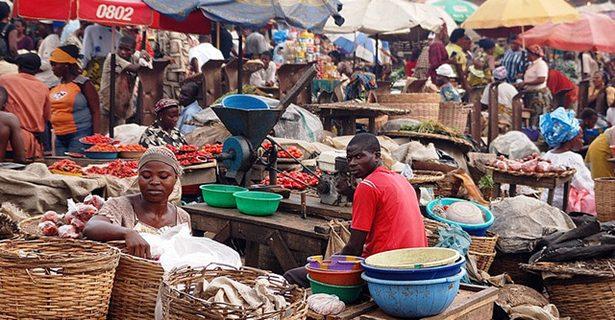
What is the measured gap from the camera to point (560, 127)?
9.01 meters

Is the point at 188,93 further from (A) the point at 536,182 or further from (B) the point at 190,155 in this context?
(A) the point at 536,182

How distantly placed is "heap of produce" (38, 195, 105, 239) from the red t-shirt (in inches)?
59.6

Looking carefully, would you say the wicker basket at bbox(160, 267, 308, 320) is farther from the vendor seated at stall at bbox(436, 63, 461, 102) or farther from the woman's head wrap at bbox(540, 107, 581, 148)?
the vendor seated at stall at bbox(436, 63, 461, 102)

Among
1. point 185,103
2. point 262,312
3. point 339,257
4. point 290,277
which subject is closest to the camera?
point 262,312

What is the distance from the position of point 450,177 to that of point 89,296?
5.24 m

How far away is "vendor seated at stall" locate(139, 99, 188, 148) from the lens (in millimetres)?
8070

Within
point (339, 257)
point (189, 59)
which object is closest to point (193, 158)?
point (339, 257)

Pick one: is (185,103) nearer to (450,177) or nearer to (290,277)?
(450,177)

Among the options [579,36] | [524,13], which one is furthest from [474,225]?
[579,36]

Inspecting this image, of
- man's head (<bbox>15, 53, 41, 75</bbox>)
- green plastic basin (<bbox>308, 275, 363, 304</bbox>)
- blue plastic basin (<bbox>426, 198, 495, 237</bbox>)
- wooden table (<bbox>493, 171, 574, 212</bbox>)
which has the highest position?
man's head (<bbox>15, 53, 41, 75</bbox>)

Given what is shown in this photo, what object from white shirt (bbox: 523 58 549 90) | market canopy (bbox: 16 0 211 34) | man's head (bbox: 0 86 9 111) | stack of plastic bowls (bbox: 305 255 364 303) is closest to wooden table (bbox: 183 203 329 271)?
stack of plastic bowls (bbox: 305 255 364 303)

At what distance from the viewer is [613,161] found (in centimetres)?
911

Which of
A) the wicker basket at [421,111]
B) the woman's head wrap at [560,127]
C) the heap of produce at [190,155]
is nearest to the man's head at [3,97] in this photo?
the heap of produce at [190,155]

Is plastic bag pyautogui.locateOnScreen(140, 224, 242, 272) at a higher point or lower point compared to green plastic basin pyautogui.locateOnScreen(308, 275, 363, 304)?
higher
